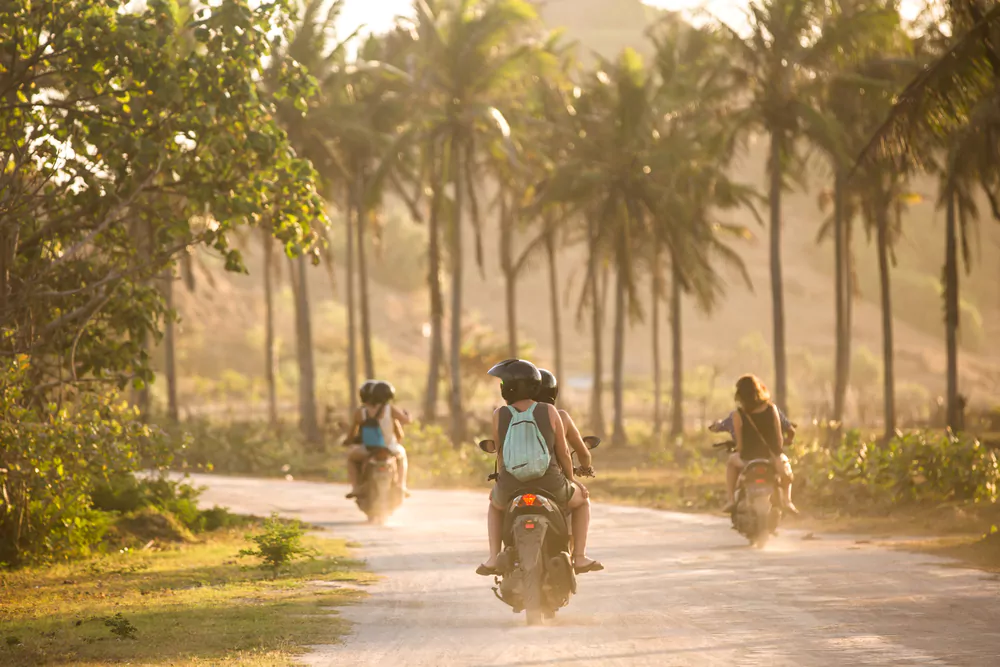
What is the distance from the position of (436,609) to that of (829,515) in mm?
9834

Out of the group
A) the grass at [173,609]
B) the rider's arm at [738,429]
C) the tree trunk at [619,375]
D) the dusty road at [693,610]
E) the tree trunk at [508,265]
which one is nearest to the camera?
the dusty road at [693,610]

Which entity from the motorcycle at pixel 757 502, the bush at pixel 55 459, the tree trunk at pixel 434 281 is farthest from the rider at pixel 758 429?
the tree trunk at pixel 434 281

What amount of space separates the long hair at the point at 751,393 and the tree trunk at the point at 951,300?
52.5ft

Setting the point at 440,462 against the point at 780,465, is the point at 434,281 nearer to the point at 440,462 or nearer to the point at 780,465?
the point at 440,462

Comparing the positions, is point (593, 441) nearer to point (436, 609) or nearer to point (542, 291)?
point (436, 609)

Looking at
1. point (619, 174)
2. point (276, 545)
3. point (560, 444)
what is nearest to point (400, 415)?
point (276, 545)

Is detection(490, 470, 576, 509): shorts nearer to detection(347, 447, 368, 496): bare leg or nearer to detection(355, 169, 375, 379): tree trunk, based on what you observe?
detection(347, 447, 368, 496): bare leg

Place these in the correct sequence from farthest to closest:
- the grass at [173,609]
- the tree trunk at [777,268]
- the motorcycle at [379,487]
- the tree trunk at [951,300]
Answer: the tree trunk at [777,268] < the tree trunk at [951,300] < the motorcycle at [379,487] < the grass at [173,609]

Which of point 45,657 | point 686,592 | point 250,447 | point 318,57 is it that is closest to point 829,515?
point 686,592

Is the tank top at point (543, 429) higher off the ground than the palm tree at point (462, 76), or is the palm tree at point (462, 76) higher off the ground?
the palm tree at point (462, 76)

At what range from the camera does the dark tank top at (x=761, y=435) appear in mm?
13914

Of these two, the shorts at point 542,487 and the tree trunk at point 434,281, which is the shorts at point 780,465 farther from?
the tree trunk at point 434,281

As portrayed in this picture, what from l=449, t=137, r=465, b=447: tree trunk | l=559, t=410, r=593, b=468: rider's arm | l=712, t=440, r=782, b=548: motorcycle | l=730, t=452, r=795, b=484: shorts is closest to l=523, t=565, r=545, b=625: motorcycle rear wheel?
l=559, t=410, r=593, b=468: rider's arm

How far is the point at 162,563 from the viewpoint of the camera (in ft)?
44.3
